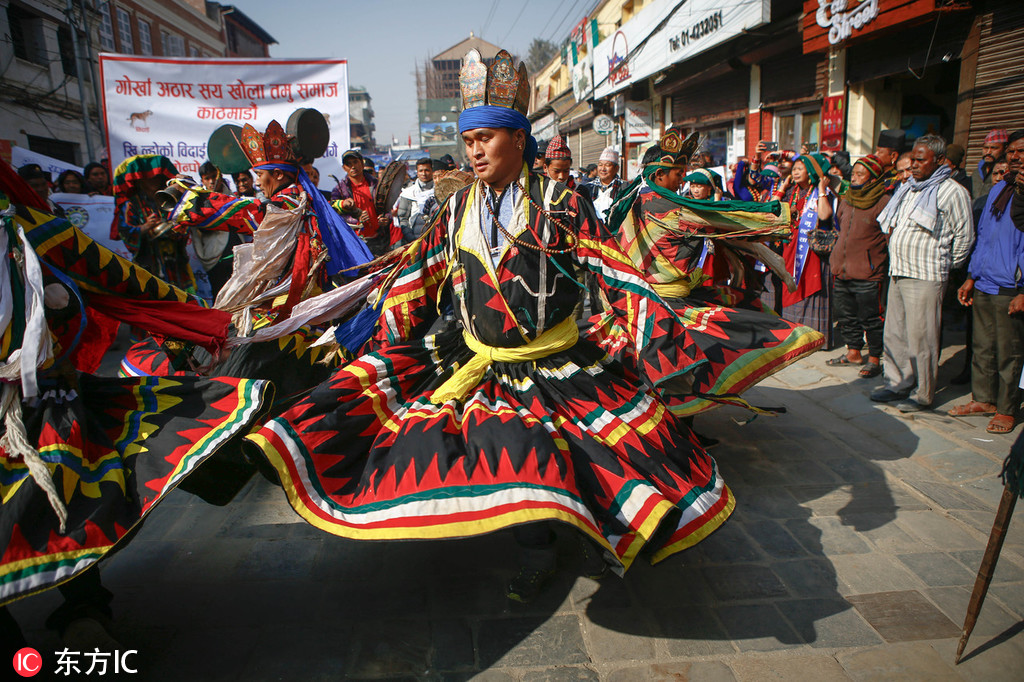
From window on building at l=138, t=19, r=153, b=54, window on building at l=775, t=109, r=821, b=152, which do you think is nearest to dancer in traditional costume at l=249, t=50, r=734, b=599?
window on building at l=775, t=109, r=821, b=152

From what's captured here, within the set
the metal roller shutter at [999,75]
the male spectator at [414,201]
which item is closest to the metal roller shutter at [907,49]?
the metal roller shutter at [999,75]

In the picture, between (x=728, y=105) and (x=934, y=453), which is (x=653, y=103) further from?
(x=934, y=453)

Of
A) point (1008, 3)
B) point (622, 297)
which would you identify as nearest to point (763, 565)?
point (622, 297)

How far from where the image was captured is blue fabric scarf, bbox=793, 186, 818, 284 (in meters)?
6.53

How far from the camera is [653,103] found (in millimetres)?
18422

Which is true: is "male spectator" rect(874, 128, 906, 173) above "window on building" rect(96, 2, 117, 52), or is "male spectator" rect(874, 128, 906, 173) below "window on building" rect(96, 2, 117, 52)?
below

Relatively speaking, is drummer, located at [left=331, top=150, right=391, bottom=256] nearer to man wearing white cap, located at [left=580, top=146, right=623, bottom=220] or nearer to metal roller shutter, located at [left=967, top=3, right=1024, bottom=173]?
man wearing white cap, located at [left=580, top=146, right=623, bottom=220]

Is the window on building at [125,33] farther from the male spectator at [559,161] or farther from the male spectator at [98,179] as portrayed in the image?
the male spectator at [559,161]

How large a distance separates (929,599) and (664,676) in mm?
1252

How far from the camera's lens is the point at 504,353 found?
271cm

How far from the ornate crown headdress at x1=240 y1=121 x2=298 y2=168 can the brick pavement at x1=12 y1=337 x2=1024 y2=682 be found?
6.95 ft

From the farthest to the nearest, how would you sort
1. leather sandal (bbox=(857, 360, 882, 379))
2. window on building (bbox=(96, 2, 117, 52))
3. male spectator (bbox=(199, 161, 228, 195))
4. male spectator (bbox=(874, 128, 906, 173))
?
1. window on building (bbox=(96, 2, 117, 52))
2. male spectator (bbox=(199, 161, 228, 195))
3. male spectator (bbox=(874, 128, 906, 173))
4. leather sandal (bbox=(857, 360, 882, 379))

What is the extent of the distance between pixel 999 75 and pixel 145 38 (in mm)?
27077

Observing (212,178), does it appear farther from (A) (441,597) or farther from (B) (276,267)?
(A) (441,597)
